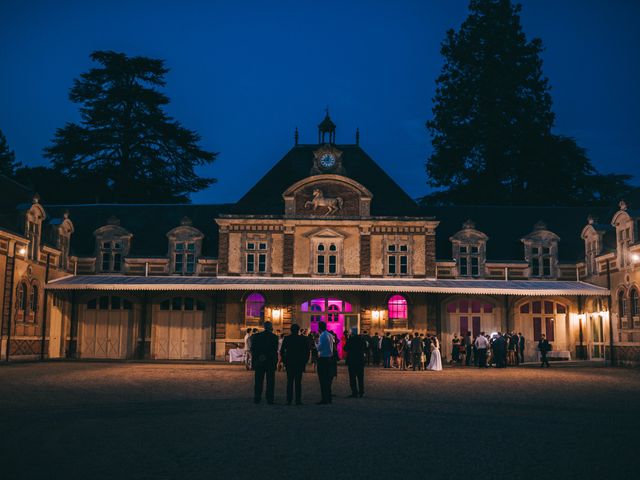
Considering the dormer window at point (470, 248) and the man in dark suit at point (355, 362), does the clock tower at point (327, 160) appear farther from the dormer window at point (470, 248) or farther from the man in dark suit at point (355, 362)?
the man in dark suit at point (355, 362)

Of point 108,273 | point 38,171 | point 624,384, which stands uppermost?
point 38,171

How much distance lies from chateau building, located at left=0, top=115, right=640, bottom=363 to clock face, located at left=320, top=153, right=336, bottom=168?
1.7 inches

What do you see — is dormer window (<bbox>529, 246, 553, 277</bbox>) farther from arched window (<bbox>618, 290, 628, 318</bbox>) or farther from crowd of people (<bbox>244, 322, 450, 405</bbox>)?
crowd of people (<bbox>244, 322, 450, 405</bbox>)

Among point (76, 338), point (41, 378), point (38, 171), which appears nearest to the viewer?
point (41, 378)

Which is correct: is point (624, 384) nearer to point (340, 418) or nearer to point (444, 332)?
point (340, 418)

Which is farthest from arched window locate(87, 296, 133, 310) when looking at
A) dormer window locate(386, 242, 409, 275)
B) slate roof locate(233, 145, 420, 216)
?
dormer window locate(386, 242, 409, 275)

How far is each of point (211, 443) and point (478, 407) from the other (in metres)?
5.40

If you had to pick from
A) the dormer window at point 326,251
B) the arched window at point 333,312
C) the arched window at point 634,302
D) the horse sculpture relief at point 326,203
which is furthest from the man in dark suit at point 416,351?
the arched window at point 634,302

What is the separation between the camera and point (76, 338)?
28.6 meters

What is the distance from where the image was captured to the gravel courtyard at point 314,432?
6.70m

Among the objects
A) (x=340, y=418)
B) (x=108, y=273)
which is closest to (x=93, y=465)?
(x=340, y=418)

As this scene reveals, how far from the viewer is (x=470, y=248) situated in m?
29.9

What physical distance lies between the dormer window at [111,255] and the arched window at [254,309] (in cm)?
617

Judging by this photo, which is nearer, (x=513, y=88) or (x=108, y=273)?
(x=108, y=273)
